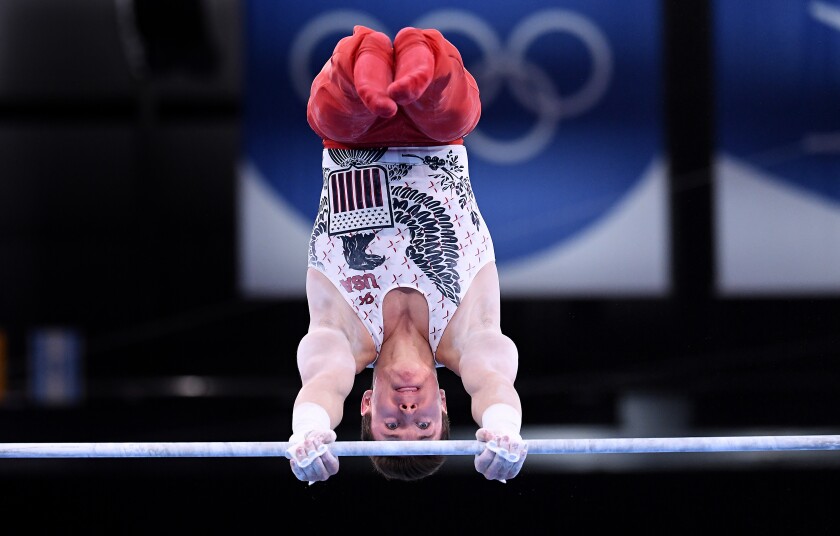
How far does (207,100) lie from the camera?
5.83 m

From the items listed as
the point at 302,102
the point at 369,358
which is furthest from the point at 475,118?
the point at 302,102

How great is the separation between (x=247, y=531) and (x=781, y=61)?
400cm

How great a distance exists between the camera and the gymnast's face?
3098mm

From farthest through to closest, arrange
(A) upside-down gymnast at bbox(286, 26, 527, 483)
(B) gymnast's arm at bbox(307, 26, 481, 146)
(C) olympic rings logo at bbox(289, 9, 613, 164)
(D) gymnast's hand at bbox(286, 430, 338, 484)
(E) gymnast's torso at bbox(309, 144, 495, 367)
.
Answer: (C) olympic rings logo at bbox(289, 9, 613, 164) < (E) gymnast's torso at bbox(309, 144, 495, 367) < (A) upside-down gymnast at bbox(286, 26, 527, 483) < (B) gymnast's arm at bbox(307, 26, 481, 146) < (D) gymnast's hand at bbox(286, 430, 338, 484)

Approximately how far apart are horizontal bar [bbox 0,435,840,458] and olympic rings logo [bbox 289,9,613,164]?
299 centimetres

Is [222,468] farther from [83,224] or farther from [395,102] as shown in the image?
[395,102]

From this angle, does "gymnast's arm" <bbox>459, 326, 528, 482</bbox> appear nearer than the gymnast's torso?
Yes

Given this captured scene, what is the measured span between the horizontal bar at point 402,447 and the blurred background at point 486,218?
103 inches

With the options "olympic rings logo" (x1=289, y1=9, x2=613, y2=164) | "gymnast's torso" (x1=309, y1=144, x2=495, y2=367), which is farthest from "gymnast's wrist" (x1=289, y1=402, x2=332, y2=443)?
"olympic rings logo" (x1=289, y1=9, x2=613, y2=164)

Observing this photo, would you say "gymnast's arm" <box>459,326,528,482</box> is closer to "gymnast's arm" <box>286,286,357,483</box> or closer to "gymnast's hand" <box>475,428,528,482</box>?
"gymnast's hand" <box>475,428,528,482</box>

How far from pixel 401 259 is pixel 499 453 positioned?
0.82 metres

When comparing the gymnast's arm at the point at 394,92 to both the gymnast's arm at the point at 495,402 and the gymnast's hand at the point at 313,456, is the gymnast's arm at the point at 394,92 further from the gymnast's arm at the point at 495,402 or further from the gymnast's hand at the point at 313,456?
the gymnast's hand at the point at 313,456

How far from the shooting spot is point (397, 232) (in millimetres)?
3340

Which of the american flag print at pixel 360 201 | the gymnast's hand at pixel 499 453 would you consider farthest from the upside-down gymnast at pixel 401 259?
the gymnast's hand at pixel 499 453
